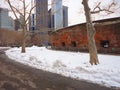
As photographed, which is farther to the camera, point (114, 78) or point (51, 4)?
point (51, 4)

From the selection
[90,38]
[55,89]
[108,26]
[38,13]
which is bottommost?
[55,89]

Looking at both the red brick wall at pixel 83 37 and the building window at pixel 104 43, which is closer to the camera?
the red brick wall at pixel 83 37

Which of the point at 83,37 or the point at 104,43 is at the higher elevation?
the point at 83,37

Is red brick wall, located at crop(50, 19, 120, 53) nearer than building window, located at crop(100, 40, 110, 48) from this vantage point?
Yes

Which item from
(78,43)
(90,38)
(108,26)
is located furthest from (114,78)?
(78,43)

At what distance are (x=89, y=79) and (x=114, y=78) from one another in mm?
1110

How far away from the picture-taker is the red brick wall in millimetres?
22531

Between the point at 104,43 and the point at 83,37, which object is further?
the point at 83,37

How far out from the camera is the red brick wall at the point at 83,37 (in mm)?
22531

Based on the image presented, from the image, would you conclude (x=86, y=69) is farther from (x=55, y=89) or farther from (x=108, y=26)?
(x=108, y=26)

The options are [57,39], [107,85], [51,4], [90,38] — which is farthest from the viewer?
[57,39]

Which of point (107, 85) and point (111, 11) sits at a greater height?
point (111, 11)

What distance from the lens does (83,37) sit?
90.2 feet

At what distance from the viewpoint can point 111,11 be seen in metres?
15.0
